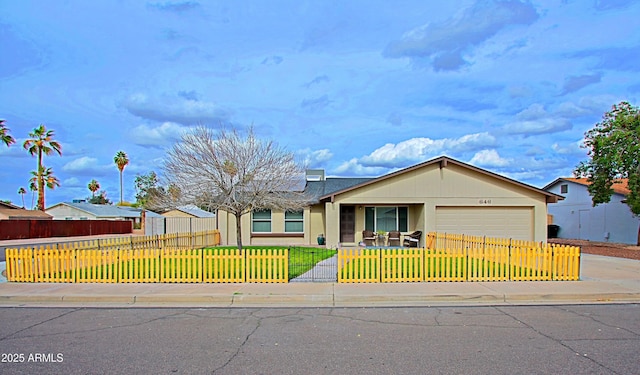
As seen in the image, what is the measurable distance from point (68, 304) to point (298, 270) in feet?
19.4

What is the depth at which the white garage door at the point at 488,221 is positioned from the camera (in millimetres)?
22078

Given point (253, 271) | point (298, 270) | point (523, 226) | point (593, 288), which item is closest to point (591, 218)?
point (523, 226)

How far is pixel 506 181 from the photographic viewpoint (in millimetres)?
21766

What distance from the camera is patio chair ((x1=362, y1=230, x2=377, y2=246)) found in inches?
904

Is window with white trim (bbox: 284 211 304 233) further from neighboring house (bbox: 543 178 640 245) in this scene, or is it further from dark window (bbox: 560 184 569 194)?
dark window (bbox: 560 184 569 194)

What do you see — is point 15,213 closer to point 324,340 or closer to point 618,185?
point 324,340

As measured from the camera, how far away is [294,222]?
81.5 ft

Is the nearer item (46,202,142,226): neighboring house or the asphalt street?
the asphalt street

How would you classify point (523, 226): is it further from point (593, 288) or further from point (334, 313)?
point (334, 313)

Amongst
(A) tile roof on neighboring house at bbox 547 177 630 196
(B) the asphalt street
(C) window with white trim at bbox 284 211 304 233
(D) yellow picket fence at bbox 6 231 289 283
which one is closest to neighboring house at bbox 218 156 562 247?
(C) window with white trim at bbox 284 211 304 233

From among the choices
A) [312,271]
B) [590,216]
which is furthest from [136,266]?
[590,216]

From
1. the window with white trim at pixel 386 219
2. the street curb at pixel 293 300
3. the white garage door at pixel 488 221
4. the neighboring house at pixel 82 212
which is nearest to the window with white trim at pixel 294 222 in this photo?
the window with white trim at pixel 386 219

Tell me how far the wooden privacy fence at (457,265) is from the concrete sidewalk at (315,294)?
0.55 meters

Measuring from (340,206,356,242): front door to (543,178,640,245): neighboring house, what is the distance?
46.0ft
